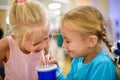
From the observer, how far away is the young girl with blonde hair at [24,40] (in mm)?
1163

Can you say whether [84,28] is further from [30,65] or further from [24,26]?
[30,65]

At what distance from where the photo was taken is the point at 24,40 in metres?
1.19

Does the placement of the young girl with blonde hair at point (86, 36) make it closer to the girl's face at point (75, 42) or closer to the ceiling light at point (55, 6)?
the girl's face at point (75, 42)

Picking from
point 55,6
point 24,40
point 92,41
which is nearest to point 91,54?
point 92,41

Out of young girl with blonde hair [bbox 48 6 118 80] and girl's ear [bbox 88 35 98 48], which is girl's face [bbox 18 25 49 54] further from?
→ girl's ear [bbox 88 35 98 48]

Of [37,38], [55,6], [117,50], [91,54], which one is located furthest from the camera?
[55,6]

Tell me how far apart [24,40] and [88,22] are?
393 mm

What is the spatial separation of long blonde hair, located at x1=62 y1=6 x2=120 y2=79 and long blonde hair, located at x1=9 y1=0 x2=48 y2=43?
0.72ft

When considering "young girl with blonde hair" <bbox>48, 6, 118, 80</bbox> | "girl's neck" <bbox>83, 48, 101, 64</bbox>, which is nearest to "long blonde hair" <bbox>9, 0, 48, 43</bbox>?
"young girl with blonde hair" <bbox>48, 6, 118, 80</bbox>

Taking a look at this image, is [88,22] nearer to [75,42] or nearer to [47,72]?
[75,42]

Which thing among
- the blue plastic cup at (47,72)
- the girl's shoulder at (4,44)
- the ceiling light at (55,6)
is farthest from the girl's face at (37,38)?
the ceiling light at (55,6)

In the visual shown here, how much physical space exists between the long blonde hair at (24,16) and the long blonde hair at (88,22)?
219 mm

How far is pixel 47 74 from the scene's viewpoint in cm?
92

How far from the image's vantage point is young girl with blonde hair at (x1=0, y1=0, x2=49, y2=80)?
1.16 meters
